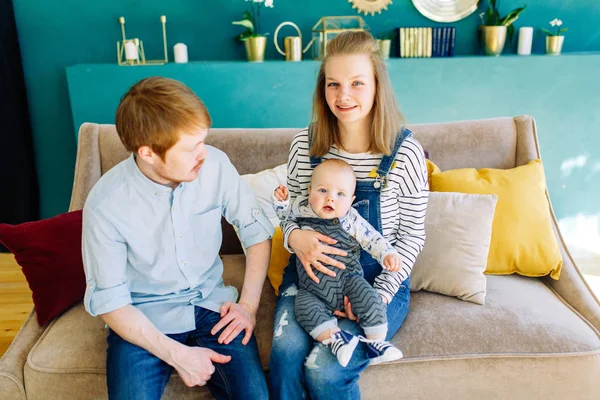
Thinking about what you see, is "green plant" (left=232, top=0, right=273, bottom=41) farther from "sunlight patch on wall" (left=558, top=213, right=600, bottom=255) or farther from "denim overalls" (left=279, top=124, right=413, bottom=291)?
"sunlight patch on wall" (left=558, top=213, right=600, bottom=255)

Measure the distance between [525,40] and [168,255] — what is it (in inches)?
97.3

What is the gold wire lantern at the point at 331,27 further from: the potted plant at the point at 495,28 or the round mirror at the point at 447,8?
the potted plant at the point at 495,28

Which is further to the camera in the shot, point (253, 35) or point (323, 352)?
point (253, 35)

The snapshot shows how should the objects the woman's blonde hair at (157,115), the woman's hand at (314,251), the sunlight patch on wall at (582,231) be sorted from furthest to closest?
1. the sunlight patch on wall at (582,231)
2. the woman's hand at (314,251)
3. the woman's blonde hair at (157,115)

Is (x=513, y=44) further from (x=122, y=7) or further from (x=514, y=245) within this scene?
(x=122, y=7)

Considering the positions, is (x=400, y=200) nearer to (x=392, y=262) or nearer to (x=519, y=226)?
(x=392, y=262)

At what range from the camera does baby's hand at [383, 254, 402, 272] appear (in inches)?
55.0

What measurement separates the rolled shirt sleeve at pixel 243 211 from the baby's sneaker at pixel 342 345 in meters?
0.37

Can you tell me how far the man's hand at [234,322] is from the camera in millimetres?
1346

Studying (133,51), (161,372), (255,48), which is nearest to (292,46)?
(255,48)

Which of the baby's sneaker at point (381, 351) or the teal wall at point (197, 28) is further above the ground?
the teal wall at point (197, 28)

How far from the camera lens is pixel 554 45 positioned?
2.81 metres

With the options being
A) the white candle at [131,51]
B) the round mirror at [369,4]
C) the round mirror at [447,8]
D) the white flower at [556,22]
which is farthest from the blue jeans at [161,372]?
the white flower at [556,22]

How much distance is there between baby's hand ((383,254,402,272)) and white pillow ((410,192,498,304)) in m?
0.30
